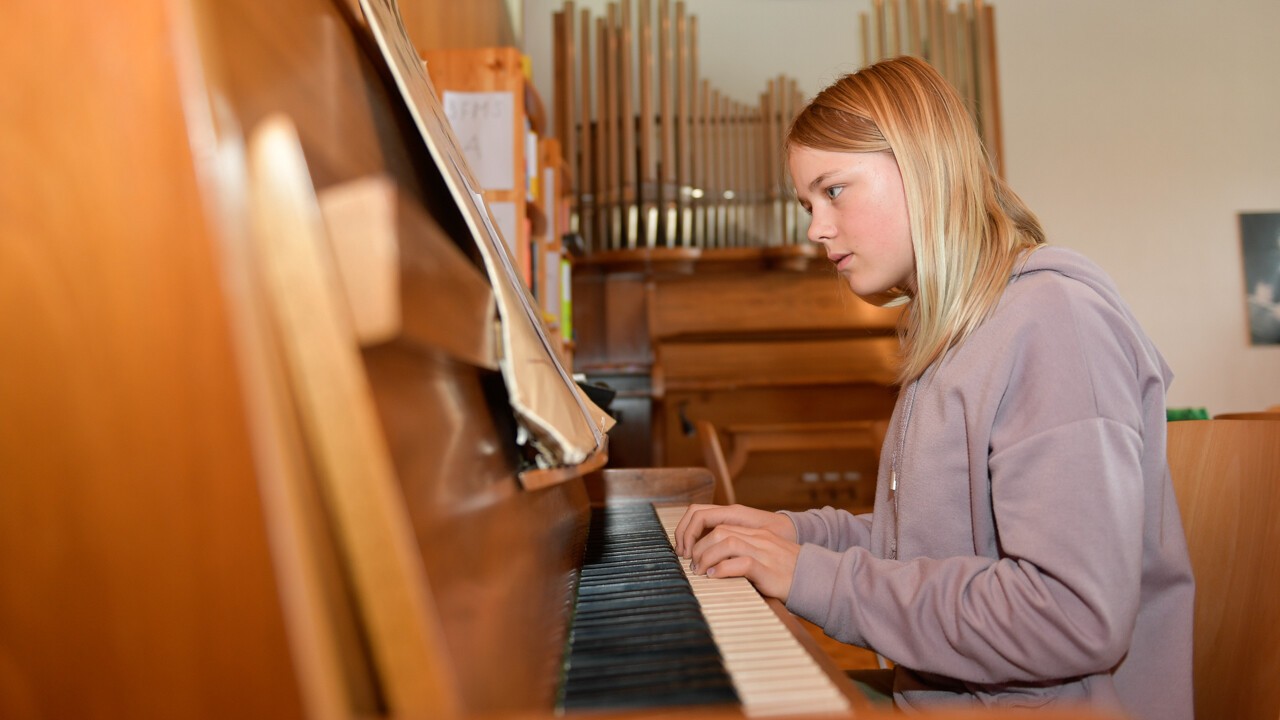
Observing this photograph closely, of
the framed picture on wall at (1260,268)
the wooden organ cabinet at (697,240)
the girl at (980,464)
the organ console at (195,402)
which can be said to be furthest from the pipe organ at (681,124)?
the organ console at (195,402)

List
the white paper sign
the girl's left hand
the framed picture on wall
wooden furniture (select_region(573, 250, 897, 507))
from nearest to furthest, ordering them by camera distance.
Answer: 1. the girl's left hand
2. the white paper sign
3. wooden furniture (select_region(573, 250, 897, 507))
4. the framed picture on wall

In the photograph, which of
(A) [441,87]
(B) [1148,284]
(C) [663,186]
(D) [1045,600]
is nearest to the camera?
(D) [1045,600]

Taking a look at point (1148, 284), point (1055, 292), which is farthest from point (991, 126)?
point (1055, 292)

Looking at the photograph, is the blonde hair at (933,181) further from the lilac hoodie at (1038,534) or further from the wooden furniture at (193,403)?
the wooden furniture at (193,403)

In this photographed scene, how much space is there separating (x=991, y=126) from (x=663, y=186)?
208 cm

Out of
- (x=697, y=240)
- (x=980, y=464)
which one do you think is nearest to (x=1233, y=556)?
(x=980, y=464)

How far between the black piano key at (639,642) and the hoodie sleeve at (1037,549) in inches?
6.7

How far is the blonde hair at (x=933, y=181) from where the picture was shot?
1.01 meters

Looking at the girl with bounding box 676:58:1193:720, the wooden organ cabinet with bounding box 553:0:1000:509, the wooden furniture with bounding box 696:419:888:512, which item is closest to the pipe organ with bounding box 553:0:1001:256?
the wooden organ cabinet with bounding box 553:0:1000:509

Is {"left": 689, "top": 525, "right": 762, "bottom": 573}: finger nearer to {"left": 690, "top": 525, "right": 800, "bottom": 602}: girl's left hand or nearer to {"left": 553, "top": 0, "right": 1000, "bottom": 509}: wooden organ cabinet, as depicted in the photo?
{"left": 690, "top": 525, "right": 800, "bottom": 602}: girl's left hand

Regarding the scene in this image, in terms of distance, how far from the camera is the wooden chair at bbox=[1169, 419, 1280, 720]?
91 cm

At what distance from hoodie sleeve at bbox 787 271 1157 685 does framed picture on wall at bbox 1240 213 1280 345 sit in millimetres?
6114

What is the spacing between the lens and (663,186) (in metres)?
5.16

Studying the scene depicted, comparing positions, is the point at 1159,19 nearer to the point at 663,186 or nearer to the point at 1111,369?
the point at 663,186
